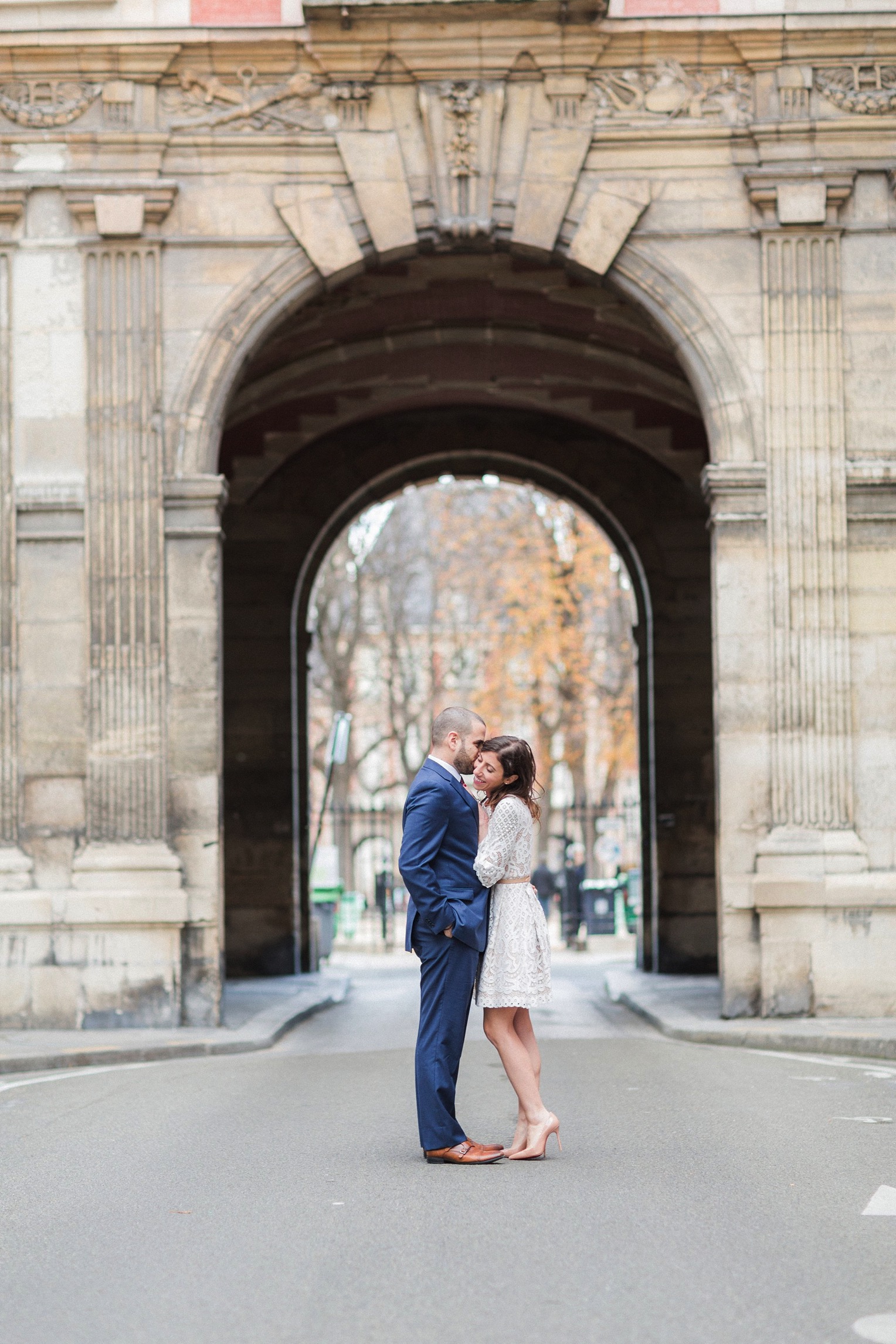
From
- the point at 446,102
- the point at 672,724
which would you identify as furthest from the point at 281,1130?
the point at 672,724

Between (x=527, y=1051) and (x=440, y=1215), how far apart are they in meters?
1.45

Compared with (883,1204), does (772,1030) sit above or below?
below

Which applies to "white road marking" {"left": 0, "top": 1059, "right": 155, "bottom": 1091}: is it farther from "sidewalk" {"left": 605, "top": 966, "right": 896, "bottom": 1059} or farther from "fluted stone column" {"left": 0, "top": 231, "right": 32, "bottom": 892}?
"sidewalk" {"left": 605, "top": 966, "right": 896, "bottom": 1059}

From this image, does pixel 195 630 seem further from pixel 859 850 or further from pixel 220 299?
pixel 859 850

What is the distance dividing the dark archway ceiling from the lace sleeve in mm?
8822

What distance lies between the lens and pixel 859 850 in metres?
13.5

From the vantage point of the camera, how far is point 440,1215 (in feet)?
20.4

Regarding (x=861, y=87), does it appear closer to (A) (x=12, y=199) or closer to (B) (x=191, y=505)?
(B) (x=191, y=505)

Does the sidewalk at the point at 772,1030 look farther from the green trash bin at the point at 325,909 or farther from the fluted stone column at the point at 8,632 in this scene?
the green trash bin at the point at 325,909

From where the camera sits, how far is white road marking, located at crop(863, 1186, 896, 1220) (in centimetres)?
620

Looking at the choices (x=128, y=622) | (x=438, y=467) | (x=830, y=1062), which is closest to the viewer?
(x=830, y=1062)

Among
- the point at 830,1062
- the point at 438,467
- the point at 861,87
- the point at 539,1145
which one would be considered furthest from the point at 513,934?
the point at 438,467

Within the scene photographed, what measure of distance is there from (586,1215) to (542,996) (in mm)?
1458

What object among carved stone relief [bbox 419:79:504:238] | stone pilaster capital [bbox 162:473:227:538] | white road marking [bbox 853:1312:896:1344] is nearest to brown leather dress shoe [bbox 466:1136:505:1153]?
white road marking [bbox 853:1312:896:1344]
